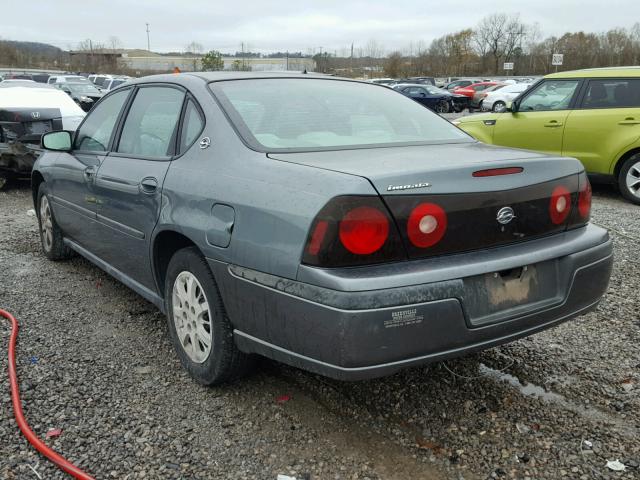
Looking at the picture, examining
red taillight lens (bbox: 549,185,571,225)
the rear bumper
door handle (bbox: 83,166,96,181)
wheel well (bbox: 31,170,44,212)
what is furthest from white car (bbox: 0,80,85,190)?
red taillight lens (bbox: 549,185,571,225)

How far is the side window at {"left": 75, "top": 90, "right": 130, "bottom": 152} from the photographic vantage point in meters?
3.94

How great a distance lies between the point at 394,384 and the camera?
9.91 ft

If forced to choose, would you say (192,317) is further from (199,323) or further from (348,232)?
(348,232)

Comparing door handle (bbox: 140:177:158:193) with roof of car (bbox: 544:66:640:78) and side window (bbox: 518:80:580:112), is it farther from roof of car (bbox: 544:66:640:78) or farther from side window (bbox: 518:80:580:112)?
roof of car (bbox: 544:66:640:78)

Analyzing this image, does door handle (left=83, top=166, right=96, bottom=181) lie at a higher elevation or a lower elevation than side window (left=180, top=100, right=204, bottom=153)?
lower

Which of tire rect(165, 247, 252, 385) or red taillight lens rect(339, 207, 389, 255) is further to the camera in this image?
tire rect(165, 247, 252, 385)

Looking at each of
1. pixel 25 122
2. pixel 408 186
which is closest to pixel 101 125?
pixel 408 186

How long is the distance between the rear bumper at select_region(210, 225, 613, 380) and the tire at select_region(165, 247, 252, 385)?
0.56 ft

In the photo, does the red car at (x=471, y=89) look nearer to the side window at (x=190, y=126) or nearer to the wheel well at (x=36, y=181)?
the wheel well at (x=36, y=181)

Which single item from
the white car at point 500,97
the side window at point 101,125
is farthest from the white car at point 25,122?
the white car at point 500,97

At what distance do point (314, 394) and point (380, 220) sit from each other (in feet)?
3.83

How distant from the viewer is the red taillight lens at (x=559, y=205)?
2.60 meters

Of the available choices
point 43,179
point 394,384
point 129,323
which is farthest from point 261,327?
point 43,179

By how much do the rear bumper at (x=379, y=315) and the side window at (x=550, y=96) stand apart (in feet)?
20.6
